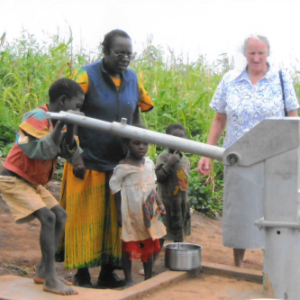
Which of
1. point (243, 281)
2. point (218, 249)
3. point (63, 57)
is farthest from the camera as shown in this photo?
point (63, 57)

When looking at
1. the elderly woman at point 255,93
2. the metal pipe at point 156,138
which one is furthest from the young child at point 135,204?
the metal pipe at point 156,138

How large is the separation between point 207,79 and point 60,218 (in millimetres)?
5979

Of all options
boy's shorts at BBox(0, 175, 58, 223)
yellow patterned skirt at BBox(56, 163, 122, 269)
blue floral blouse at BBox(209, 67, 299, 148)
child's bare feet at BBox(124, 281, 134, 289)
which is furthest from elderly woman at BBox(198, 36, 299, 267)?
boy's shorts at BBox(0, 175, 58, 223)

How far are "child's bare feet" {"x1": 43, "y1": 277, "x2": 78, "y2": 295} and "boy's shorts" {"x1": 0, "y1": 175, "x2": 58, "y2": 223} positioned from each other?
0.39 metres

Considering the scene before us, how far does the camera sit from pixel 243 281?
346cm

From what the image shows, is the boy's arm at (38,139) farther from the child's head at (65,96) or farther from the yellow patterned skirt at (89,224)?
the yellow patterned skirt at (89,224)

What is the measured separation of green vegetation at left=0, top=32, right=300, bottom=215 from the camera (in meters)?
6.73

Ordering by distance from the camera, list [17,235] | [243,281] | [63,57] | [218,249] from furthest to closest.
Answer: [63,57] → [218,249] → [17,235] → [243,281]

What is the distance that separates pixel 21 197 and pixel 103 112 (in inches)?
34.3

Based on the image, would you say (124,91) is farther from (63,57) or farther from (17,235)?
(63,57)

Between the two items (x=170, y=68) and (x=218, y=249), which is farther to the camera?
(x=170, y=68)

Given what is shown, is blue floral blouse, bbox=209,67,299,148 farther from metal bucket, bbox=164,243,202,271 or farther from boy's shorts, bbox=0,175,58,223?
boy's shorts, bbox=0,175,58,223

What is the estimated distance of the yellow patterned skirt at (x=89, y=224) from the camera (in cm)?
368

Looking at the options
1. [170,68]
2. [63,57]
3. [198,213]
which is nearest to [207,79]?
[170,68]
